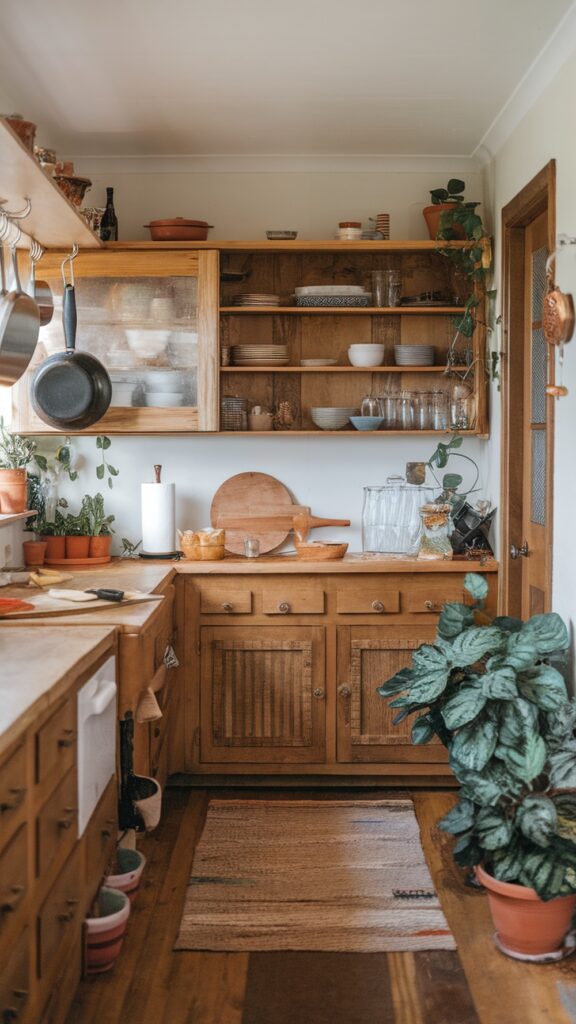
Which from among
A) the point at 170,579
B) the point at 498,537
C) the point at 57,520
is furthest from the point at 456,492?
the point at 57,520

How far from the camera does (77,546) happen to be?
165 inches

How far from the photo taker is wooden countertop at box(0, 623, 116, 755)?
1.87 m

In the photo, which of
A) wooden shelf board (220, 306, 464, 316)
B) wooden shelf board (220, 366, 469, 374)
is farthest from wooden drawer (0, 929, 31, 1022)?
wooden shelf board (220, 306, 464, 316)

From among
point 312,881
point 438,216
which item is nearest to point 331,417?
point 438,216

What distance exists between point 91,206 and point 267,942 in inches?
122

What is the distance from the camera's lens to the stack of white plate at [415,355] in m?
4.22

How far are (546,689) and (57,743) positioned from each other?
1.33 m

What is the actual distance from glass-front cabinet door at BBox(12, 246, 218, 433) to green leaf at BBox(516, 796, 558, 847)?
2088 mm

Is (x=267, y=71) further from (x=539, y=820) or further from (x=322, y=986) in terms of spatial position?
(x=322, y=986)

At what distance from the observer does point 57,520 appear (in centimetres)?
423

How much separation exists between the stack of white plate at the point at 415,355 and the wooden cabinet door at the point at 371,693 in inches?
43.9

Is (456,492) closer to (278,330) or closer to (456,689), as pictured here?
(278,330)

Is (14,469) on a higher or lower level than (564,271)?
lower

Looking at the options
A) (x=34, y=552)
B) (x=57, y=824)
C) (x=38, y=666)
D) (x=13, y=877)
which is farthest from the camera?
(x=34, y=552)
